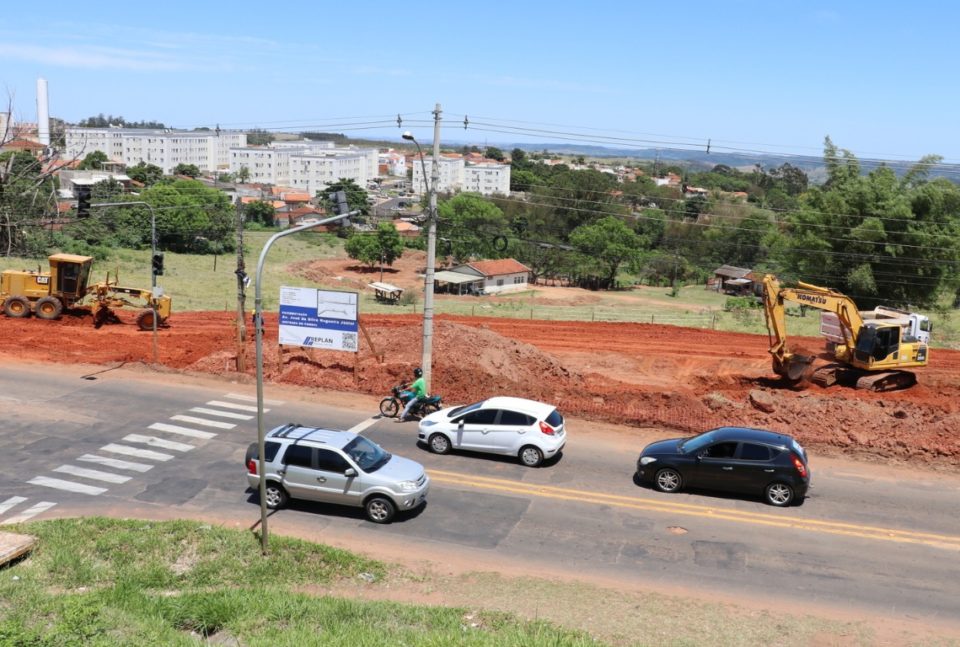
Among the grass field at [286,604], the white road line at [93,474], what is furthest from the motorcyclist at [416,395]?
the grass field at [286,604]

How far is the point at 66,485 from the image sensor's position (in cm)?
1902

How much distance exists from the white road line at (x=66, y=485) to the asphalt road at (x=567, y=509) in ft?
0.16

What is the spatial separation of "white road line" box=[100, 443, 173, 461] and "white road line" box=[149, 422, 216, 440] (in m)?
1.36

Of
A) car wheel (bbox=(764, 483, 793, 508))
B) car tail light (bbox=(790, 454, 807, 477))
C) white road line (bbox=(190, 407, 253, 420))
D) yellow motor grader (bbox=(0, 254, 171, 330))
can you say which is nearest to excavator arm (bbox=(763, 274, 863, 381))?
car tail light (bbox=(790, 454, 807, 477))

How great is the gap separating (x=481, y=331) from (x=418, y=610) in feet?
61.2

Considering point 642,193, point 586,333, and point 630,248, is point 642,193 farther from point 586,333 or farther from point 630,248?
point 586,333

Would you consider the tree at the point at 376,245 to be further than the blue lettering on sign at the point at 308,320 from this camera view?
Yes

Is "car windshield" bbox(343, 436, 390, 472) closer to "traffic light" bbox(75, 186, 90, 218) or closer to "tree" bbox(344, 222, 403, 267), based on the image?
"traffic light" bbox(75, 186, 90, 218)

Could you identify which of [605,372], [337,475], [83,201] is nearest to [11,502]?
[337,475]

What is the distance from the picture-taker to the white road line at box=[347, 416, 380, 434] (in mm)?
22898

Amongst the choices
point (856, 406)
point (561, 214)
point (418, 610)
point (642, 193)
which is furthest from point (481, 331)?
point (642, 193)

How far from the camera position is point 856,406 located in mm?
23391

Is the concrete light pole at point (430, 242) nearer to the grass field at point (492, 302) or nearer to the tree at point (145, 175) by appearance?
the grass field at point (492, 302)

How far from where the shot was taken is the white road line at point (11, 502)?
1767 centimetres
